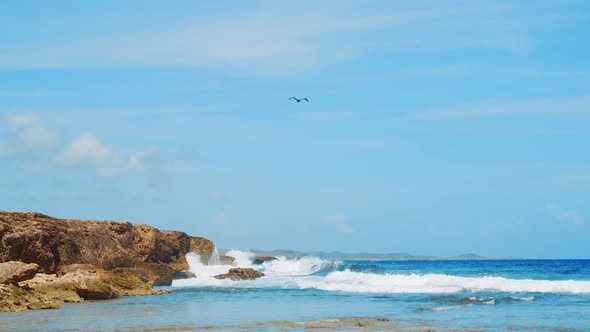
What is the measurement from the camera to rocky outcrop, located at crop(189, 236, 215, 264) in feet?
185

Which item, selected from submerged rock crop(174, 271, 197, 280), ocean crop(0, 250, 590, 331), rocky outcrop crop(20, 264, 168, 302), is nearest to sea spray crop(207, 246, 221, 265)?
submerged rock crop(174, 271, 197, 280)

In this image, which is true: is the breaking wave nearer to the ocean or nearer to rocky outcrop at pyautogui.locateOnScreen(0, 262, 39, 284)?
the ocean

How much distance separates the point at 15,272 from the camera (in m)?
25.4

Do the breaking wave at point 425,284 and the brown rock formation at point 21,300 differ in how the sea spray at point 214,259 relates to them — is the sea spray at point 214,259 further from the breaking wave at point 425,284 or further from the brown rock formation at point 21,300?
the brown rock formation at point 21,300

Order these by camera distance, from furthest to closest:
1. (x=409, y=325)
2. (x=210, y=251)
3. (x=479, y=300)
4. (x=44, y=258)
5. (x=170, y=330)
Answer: (x=210, y=251) → (x=44, y=258) → (x=479, y=300) → (x=409, y=325) → (x=170, y=330)

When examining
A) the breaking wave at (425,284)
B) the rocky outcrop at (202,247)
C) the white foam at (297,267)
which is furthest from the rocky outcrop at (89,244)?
the white foam at (297,267)

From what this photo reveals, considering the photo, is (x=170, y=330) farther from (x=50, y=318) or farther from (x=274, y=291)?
(x=274, y=291)

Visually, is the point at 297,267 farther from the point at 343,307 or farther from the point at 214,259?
the point at 343,307

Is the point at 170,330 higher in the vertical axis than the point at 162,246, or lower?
lower

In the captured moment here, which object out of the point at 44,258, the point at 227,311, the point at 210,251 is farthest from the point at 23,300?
the point at 210,251

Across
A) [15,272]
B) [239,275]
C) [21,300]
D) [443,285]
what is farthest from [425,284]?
[21,300]

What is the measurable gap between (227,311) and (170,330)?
5793mm

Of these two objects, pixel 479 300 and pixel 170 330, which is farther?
pixel 479 300

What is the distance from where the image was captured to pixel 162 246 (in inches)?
1869
